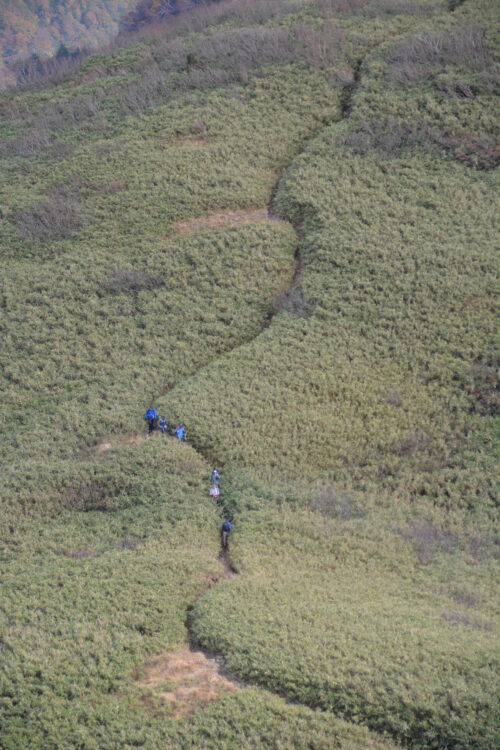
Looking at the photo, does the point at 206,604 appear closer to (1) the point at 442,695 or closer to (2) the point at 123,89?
(1) the point at 442,695

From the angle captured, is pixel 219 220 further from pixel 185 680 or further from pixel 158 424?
pixel 185 680

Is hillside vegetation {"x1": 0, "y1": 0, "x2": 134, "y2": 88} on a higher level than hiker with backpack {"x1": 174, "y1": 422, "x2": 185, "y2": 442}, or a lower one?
higher

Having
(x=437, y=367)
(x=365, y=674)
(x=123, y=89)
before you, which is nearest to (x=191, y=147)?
(x=123, y=89)

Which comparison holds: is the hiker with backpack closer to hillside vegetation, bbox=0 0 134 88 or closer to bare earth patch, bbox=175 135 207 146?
bare earth patch, bbox=175 135 207 146

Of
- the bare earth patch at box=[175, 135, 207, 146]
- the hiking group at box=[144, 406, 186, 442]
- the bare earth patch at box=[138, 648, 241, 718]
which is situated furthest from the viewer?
the bare earth patch at box=[175, 135, 207, 146]

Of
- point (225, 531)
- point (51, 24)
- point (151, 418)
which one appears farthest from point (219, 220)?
point (51, 24)

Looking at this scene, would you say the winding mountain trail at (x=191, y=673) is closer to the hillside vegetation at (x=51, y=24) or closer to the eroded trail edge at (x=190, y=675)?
the eroded trail edge at (x=190, y=675)

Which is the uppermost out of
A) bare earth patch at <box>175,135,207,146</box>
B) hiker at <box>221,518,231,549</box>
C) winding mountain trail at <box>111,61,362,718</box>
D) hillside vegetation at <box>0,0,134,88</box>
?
bare earth patch at <box>175,135,207,146</box>

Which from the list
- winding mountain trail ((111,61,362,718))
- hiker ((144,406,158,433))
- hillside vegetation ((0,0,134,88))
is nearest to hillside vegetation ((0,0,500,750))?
winding mountain trail ((111,61,362,718))
